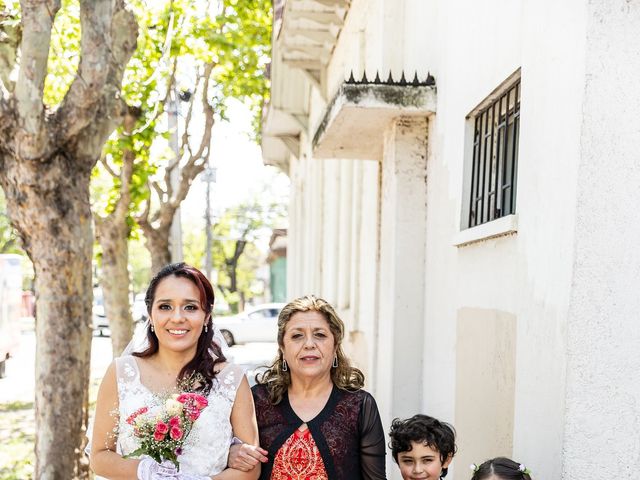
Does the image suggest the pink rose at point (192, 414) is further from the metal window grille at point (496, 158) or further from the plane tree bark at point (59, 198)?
the plane tree bark at point (59, 198)

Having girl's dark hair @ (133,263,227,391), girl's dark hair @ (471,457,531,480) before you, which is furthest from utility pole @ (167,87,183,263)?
girl's dark hair @ (471,457,531,480)

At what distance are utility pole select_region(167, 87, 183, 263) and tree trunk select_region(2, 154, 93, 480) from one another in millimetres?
8980

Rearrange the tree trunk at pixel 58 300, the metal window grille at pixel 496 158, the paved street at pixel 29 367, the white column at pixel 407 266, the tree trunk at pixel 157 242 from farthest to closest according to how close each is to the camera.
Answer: the paved street at pixel 29 367
the tree trunk at pixel 157 242
the tree trunk at pixel 58 300
the white column at pixel 407 266
the metal window grille at pixel 496 158

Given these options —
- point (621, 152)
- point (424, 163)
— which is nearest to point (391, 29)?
point (424, 163)

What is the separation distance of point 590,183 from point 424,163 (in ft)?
11.7

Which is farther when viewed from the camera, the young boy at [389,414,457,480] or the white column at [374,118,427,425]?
the white column at [374,118,427,425]

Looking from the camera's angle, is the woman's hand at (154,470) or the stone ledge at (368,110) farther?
the stone ledge at (368,110)

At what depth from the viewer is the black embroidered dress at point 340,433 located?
13.2 ft

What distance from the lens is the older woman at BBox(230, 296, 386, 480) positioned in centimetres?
403

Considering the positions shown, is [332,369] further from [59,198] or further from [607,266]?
[59,198]

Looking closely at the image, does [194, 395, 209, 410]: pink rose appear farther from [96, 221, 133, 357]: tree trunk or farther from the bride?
[96, 221, 133, 357]: tree trunk

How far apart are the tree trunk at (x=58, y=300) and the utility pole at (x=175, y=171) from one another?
898cm

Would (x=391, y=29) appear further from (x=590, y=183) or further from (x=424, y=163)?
(x=590, y=183)

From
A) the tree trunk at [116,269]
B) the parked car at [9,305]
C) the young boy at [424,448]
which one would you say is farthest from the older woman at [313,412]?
the parked car at [9,305]
